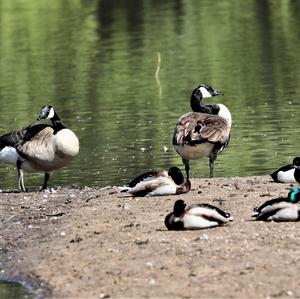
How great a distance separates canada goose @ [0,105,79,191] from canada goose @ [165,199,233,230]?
5759 millimetres

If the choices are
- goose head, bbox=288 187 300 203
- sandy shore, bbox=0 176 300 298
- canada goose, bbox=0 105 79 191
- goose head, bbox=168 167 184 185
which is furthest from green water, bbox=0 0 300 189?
goose head, bbox=288 187 300 203

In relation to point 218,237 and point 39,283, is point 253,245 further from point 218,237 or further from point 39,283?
point 39,283

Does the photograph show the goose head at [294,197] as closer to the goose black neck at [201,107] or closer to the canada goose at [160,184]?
the canada goose at [160,184]

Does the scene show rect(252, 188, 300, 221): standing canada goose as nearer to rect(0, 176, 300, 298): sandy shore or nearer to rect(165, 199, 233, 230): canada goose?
rect(0, 176, 300, 298): sandy shore

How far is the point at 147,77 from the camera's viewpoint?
43.3 m

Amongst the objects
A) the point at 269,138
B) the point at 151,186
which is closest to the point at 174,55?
the point at 269,138

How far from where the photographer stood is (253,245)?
1404cm

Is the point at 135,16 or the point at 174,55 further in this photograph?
the point at 135,16

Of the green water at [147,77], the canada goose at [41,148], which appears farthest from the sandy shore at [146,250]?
the green water at [147,77]

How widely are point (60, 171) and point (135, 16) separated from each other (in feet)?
168

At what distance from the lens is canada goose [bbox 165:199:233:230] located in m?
15.0

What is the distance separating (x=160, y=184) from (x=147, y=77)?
25501mm

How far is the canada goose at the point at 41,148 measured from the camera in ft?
67.5

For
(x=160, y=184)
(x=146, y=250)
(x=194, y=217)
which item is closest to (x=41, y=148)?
(x=160, y=184)
